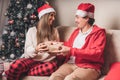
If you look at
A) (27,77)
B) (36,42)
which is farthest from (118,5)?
(27,77)

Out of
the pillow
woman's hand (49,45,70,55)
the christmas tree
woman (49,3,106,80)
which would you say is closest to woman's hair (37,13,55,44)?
woman (49,3,106,80)

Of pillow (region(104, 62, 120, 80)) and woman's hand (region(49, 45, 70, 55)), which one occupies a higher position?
woman's hand (region(49, 45, 70, 55))

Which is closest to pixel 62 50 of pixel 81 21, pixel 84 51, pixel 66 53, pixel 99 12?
pixel 66 53

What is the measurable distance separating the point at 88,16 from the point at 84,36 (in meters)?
0.23

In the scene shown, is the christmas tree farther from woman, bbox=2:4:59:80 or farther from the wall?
Result: woman, bbox=2:4:59:80

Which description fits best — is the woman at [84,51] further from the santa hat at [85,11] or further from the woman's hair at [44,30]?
the woman's hair at [44,30]

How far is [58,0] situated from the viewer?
13.4 feet

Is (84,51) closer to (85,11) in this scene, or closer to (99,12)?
(85,11)

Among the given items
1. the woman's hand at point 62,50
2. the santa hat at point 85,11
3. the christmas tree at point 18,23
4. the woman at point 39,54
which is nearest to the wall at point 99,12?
the christmas tree at point 18,23

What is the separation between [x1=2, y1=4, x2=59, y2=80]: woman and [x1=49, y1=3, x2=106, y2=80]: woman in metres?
0.17

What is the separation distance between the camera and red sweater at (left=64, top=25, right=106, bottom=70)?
8.52ft

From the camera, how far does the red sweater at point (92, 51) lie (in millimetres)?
2598

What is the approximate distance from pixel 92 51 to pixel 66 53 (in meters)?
0.27

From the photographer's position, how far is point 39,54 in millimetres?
2965
